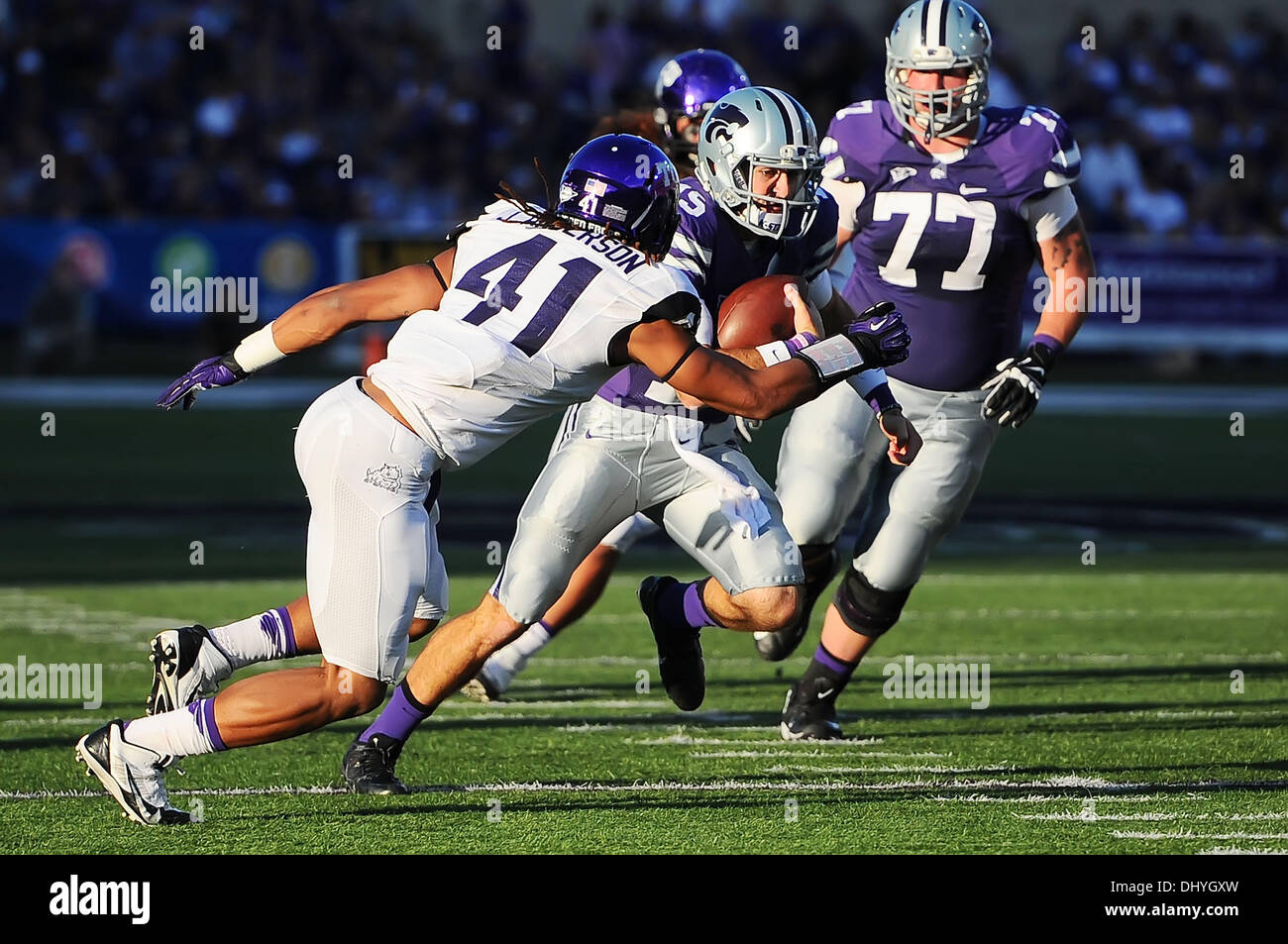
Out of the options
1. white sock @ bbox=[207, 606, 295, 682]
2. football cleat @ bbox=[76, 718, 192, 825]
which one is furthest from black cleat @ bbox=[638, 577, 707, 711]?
football cleat @ bbox=[76, 718, 192, 825]

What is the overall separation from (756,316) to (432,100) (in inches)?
616

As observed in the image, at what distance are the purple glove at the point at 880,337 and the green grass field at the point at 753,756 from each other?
102 centimetres

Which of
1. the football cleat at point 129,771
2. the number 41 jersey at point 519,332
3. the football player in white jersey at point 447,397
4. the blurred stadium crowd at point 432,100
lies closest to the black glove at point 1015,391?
the football player in white jersey at point 447,397

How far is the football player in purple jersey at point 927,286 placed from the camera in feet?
19.0

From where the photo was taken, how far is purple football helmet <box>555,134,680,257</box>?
15.0 ft

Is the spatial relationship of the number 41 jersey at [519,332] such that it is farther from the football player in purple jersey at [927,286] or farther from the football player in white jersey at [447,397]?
the football player in purple jersey at [927,286]

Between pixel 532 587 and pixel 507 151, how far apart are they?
601 inches

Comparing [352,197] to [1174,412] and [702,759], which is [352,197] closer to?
[1174,412]

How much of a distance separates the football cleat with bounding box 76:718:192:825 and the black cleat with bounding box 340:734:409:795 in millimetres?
503

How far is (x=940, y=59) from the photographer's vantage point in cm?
576

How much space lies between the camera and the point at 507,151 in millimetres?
19719

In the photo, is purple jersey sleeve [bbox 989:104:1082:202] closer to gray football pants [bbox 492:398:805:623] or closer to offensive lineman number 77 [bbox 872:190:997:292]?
offensive lineman number 77 [bbox 872:190:997:292]

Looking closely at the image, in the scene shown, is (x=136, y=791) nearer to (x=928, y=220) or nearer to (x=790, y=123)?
(x=790, y=123)

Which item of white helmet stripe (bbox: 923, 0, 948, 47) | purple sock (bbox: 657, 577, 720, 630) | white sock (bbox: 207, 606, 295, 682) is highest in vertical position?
white helmet stripe (bbox: 923, 0, 948, 47)
